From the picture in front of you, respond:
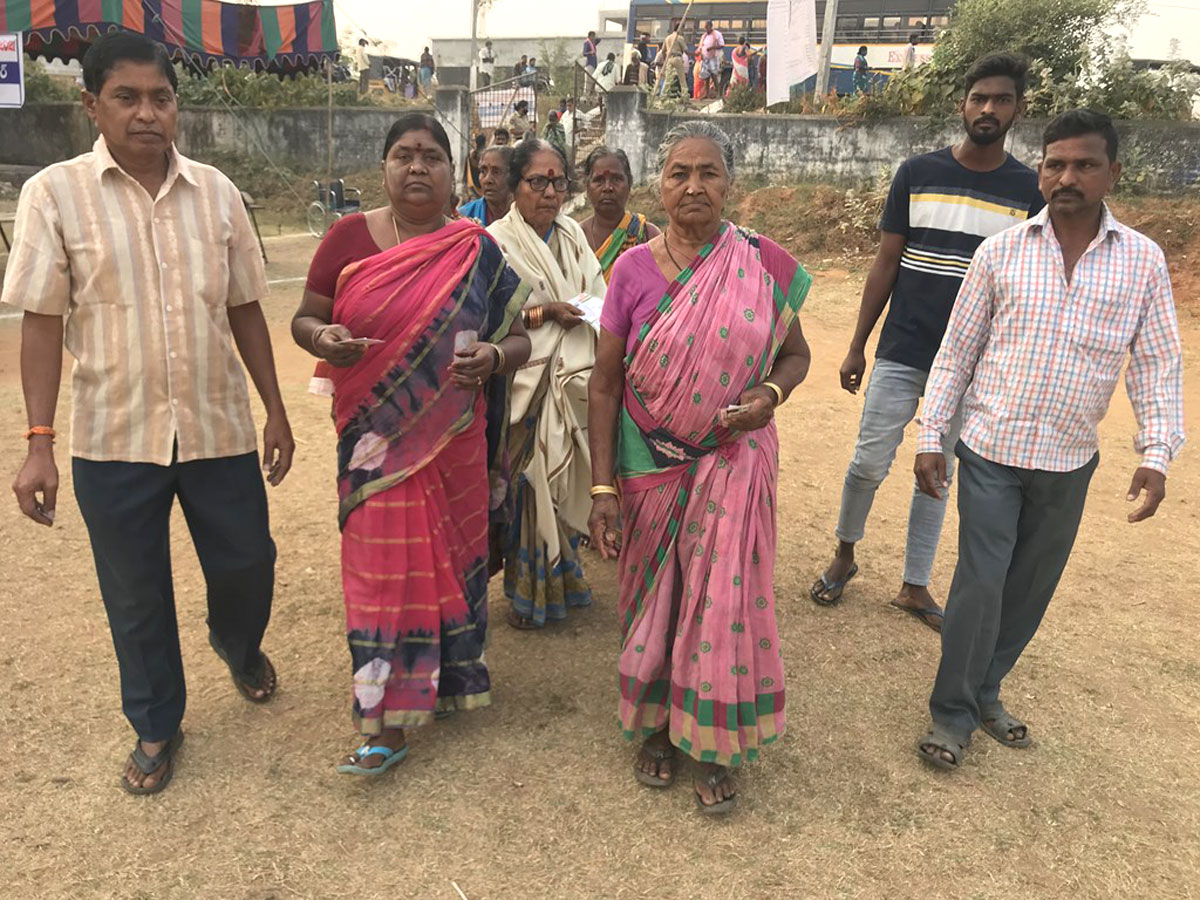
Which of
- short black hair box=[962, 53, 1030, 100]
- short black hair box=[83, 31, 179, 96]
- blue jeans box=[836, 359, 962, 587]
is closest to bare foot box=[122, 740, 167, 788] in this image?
short black hair box=[83, 31, 179, 96]

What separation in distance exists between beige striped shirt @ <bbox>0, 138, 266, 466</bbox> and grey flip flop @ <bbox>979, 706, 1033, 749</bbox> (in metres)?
2.54

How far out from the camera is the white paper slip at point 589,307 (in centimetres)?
325

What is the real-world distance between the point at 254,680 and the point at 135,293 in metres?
1.36

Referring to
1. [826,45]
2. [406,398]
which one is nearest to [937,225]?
[406,398]

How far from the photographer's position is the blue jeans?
11.4 ft

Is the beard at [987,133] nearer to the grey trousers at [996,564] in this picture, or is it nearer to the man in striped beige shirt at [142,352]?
the grey trousers at [996,564]

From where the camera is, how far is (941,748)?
273 centimetres

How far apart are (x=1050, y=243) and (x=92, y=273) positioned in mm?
2577

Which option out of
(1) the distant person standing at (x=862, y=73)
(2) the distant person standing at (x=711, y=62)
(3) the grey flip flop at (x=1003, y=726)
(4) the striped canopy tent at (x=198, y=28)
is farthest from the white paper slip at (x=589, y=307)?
(2) the distant person standing at (x=711, y=62)

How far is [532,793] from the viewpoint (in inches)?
101

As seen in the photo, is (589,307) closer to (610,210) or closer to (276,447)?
(610,210)

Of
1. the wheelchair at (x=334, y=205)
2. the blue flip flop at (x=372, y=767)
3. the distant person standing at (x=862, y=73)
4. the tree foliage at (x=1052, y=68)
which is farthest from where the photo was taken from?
the distant person standing at (x=862, y=73)

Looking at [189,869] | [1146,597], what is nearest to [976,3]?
[1146,597]

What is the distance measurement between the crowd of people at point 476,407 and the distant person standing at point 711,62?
62.6 ft
